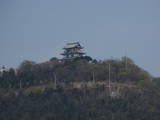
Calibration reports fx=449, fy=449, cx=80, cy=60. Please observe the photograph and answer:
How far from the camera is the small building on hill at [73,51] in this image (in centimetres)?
4775

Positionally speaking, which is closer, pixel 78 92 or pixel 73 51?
pixel 78 92

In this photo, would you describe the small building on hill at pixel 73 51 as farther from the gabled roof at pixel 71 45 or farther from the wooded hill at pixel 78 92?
the wooded hill at pixel 78 92

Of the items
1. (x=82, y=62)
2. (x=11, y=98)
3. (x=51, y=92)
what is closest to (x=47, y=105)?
(x=51, y=92)

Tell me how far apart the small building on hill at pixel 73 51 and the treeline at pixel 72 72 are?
145 inches

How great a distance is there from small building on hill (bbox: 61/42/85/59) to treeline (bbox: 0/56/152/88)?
145 inches

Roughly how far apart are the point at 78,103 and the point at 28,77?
8679 millimetres

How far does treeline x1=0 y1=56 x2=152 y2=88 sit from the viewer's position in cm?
3850

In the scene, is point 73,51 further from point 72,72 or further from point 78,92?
point 78,92

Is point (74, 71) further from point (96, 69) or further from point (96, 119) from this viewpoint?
point (96, 119)

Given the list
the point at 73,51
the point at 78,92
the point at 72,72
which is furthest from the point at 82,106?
the point at 73,51

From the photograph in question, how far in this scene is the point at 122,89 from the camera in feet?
116

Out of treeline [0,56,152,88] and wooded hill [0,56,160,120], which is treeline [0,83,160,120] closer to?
wooded hill [0,56,160,120]

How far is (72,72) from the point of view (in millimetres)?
39844

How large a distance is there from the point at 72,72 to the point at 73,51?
8128 mm
